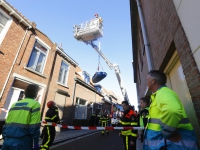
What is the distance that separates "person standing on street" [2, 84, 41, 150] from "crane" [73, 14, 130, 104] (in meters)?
12.3

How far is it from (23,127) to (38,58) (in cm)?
798

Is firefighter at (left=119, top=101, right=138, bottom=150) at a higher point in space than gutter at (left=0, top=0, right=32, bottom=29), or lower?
lower

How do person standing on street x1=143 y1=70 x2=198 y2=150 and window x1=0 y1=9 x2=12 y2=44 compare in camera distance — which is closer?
person standing on street x1=143 y1=70 x2=198 y2=150

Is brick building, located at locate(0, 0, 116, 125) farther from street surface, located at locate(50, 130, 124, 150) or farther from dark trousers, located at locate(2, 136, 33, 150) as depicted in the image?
dark trousers, located at locate(2, 136, 33, 150)

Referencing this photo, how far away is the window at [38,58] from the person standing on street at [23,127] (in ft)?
22.9

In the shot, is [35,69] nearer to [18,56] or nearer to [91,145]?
[18,56]

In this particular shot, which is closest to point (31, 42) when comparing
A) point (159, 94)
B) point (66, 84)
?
point (66, 84)

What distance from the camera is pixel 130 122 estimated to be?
3750 mm

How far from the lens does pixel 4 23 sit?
22.7 feet

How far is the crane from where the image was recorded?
14496mm

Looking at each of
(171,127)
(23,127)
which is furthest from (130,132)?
(23,127)

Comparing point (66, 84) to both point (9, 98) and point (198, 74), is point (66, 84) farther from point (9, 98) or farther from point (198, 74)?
point (198, 74)

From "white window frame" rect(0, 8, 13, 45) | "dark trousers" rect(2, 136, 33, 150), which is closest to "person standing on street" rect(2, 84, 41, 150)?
"dark trousers" rect(2, 136, 33, 150)

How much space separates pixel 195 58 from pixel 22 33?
30.5 ft
